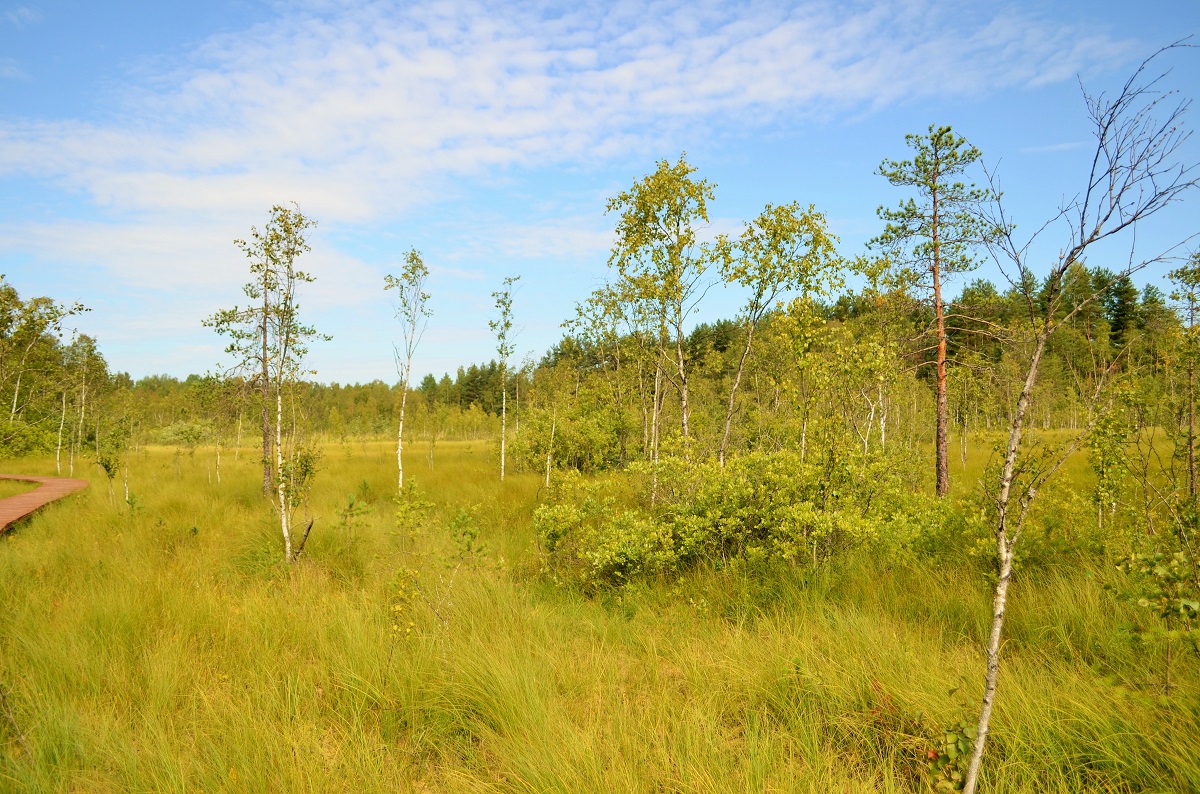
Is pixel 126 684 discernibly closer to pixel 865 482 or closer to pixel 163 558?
pixel 163 558

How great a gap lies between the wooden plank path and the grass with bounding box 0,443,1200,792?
6.54 m

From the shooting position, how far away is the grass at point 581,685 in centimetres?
303

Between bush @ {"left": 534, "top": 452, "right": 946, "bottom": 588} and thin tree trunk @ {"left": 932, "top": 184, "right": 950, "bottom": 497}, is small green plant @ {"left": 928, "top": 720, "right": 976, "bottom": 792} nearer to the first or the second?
bush @ {"left": 534, "top": 452, "right": 946, "bottom": 588}

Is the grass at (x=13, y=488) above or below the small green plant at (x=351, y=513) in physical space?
below

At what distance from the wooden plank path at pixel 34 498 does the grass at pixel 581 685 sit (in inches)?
258

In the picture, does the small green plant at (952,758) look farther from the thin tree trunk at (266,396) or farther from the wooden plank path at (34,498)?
the wooden plank path at (34,498)

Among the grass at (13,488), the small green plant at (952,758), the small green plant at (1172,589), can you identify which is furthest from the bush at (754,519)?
the grass at (13,488)

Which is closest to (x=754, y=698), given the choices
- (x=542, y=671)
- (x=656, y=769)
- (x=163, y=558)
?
(x=656, y=769)

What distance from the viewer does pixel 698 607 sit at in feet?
19.6

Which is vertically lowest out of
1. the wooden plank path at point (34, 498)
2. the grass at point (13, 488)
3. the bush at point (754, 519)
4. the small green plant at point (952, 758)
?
the grass at point (13, 488)

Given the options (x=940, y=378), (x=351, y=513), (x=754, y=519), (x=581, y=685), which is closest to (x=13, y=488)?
→ (x=351, y=513)

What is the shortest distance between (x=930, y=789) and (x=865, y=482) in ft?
13.9

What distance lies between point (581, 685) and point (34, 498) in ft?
59.9

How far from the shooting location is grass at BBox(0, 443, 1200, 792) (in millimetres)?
3031
